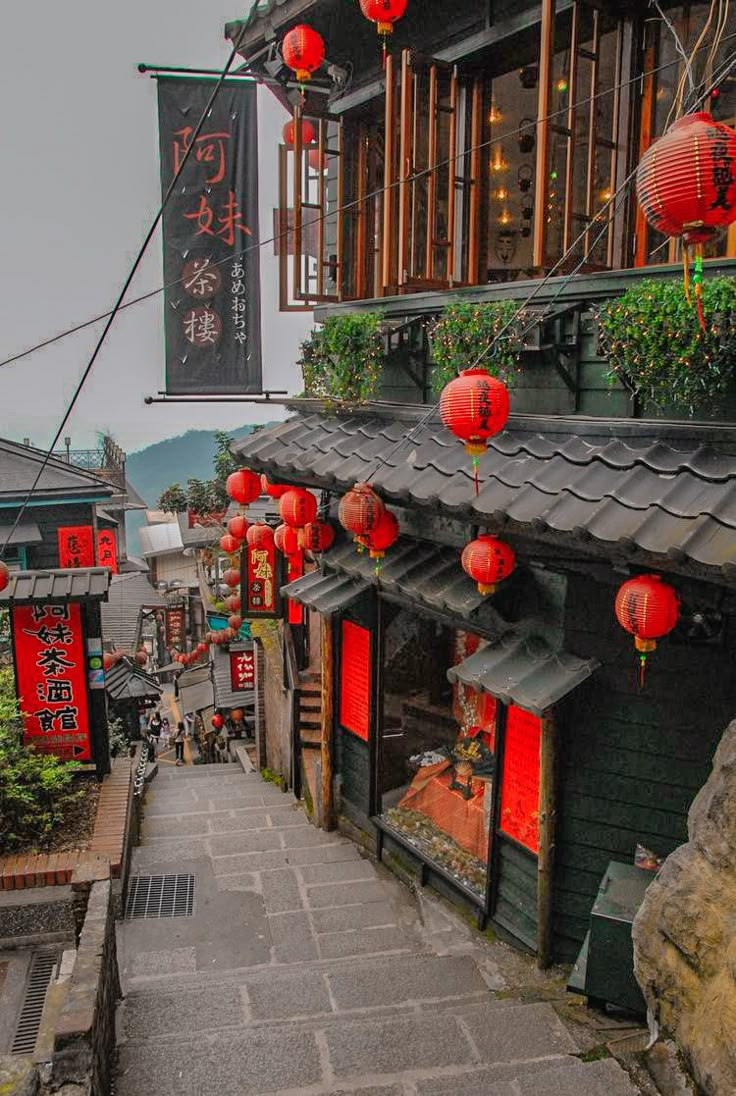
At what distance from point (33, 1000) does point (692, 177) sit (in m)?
9.36

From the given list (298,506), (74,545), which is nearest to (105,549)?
(74,545)

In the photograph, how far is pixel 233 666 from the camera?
2277cm

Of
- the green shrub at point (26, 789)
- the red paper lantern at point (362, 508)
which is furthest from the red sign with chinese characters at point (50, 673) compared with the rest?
the red paper lantern at point (362, 508)

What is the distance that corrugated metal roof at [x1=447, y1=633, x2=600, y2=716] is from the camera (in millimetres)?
6879

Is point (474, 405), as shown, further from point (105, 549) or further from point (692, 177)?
point (105, 549)

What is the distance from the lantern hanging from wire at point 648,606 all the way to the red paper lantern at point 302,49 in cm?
702

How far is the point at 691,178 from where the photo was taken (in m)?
4.22

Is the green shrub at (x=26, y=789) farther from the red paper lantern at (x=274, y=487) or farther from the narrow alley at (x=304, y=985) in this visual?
the red paper lantern at (x=274, y=487)

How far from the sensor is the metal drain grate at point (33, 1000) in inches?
308

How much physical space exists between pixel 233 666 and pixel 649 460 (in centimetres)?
1806

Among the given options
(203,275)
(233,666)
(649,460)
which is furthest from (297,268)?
(233,666)

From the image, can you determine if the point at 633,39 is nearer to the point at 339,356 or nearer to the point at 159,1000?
the point at 339,356

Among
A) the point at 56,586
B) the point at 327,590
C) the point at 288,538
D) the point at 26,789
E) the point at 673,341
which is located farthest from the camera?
the point at 288,538

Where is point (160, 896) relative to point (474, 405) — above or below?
below
